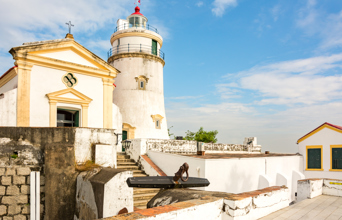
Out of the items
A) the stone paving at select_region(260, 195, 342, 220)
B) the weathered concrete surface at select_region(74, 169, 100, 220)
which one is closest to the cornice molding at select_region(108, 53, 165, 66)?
the weathered concrete surface at select_region(74, 169, 100, 220)

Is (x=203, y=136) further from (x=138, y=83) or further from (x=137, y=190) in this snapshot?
(x=137, y=190)

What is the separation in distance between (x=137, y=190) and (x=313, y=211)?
6583 mm

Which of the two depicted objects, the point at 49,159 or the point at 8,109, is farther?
the point at 8,109

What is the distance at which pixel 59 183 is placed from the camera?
328 inches

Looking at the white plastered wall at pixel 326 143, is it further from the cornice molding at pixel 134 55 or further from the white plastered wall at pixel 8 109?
the white plastered wall at pixel 8 109

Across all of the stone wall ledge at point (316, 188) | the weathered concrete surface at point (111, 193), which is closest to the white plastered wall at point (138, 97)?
the weathered concrete surface at point (111, 193)

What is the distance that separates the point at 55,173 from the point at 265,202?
630 cm

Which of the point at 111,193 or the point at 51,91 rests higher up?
the point at 51,91

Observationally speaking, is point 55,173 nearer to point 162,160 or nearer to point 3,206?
point 3,206

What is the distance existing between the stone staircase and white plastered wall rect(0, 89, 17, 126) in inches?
212

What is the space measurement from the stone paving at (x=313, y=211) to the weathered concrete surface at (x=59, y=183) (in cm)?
588

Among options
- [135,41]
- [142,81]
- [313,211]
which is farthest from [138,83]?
[313,211]

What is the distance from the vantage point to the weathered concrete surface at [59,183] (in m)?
8.23

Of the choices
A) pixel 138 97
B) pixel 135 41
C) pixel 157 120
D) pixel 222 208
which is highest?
pixel 135 41
